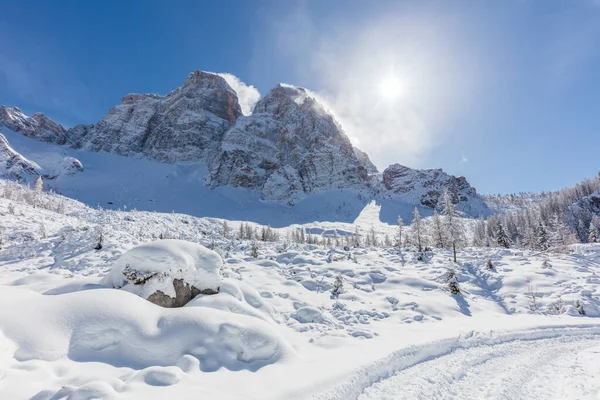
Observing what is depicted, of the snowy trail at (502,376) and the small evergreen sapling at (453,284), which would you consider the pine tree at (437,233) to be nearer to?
the small evergreen sapling at (453,284)

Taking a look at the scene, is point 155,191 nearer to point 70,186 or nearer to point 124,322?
point 70,186

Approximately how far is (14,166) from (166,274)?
191m

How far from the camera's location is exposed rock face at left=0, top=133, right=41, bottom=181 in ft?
446

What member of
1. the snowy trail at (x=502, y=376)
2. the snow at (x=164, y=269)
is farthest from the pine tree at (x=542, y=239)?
the snow at (x=164, y=269)

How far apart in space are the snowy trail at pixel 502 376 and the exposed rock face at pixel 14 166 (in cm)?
18308

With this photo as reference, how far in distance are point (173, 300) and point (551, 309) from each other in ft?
62.5

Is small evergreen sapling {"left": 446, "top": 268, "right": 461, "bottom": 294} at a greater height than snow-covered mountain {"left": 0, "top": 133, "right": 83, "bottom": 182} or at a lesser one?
lesser

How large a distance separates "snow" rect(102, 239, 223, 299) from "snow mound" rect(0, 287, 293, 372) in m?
1.54

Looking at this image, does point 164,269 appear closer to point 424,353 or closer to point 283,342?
point 283,342

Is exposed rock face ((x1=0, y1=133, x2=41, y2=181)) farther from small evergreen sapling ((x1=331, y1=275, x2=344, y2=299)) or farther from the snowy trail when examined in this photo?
the snowy trail

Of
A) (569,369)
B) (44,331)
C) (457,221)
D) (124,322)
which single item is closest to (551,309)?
(569,369)

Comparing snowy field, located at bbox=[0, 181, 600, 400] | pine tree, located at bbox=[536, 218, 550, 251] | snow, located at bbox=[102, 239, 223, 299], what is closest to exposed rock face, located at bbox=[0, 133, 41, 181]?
snowy field, located at bbox=[0, 181, 600, 400]

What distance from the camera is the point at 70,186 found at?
469ft

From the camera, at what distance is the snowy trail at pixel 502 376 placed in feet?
19.7
